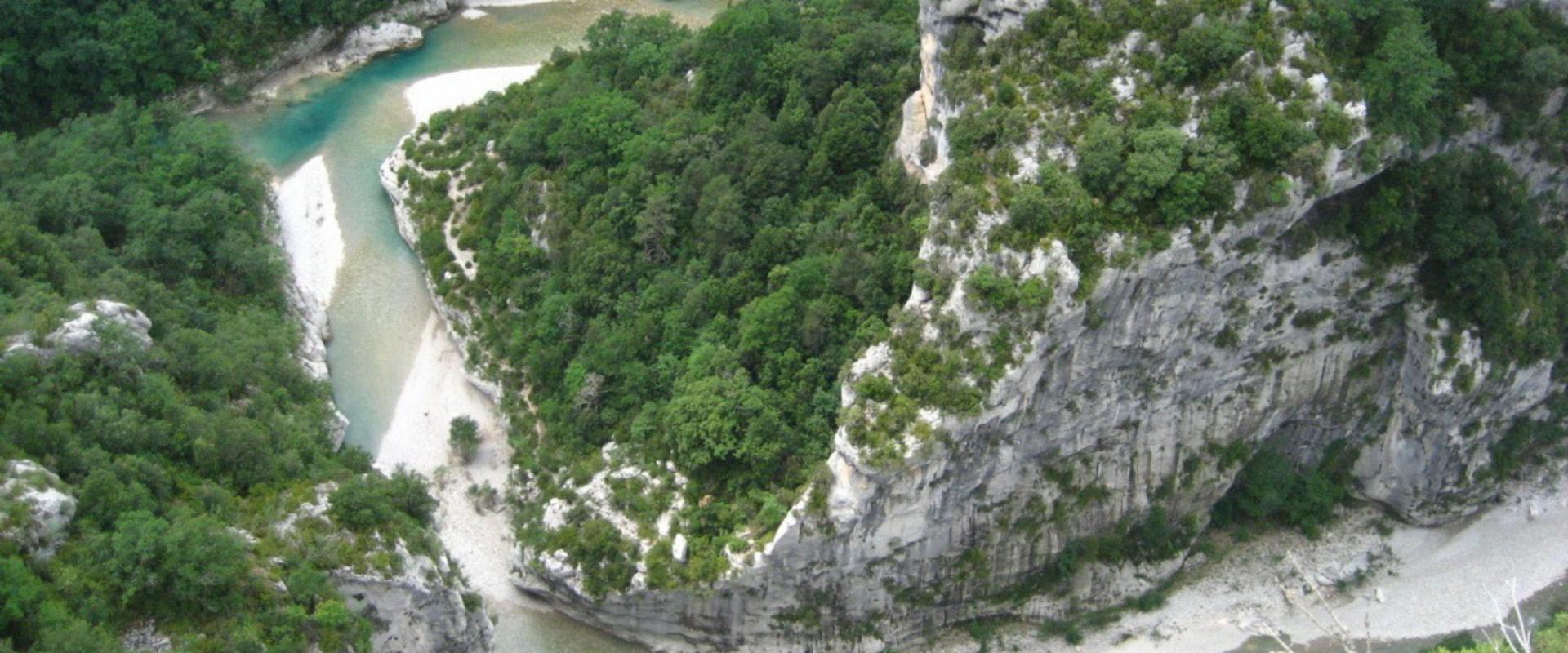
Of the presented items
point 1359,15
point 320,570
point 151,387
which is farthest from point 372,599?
point 1359,15

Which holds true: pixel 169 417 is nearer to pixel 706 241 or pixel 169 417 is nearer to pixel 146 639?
pixel 146 639

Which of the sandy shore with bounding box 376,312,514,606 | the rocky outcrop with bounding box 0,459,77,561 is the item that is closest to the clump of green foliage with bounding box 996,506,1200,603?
the sandy shore with bounding box 376,312,514,606

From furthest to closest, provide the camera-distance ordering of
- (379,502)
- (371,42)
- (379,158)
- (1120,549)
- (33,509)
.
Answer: (371,42) < (379,158) < (1120,549) < (379,502) < (33,509)

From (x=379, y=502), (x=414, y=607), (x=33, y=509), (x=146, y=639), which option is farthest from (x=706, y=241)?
(x=33, y=509)

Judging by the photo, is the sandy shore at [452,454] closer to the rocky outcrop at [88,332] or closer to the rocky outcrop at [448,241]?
the rocky outcrop at [448,241]

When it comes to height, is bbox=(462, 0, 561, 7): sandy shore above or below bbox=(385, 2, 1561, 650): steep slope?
above

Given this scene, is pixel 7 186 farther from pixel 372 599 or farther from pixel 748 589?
pixel 748 589

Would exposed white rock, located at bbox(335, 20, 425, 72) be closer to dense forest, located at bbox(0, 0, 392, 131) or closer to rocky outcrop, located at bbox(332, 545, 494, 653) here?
dense forest, located at bbox(0, 0, 392, 131)

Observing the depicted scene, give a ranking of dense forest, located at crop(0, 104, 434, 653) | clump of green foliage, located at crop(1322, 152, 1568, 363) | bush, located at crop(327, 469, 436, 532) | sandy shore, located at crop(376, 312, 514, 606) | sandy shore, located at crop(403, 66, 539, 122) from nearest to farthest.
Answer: dense forest, located at crop(0, 104, 434, 653), bush, located at crop(327, 469, 436, 532), clump of green foliage, located at crop(1322, 152, 1568, 363), sandy shore, located at crop(376, 312, 514, 606), sandy shore, located at crop(403, 66, 539, 122)
